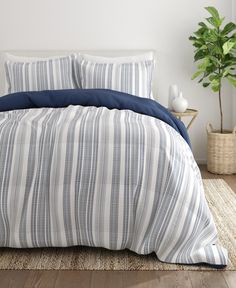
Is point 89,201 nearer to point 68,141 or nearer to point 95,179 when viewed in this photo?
point 95,179

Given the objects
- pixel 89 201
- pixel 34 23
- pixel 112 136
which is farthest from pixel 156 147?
pixel 34 23

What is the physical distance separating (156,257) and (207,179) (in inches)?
72.3

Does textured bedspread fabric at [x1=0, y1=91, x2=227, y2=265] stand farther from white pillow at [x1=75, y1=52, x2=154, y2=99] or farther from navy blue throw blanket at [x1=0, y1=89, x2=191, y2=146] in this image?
white pillow at [x1=75, y1=52, x2=154, y2=99]

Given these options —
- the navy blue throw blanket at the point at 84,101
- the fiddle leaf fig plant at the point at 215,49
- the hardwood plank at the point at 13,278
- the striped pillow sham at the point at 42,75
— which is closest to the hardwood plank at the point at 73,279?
the hardwood plank at the point at 13,278

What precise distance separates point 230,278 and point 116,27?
9.96ft

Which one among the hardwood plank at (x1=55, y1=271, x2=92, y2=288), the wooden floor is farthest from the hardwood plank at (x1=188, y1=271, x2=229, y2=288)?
the hardwood plank at (x1=55, y1=271, x2=92, y2=288)

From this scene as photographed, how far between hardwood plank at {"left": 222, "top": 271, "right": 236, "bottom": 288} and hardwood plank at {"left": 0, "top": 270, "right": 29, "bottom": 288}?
940mm

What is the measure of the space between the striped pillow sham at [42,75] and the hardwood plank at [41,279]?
84.5 inches

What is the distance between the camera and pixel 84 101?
3.35 metres

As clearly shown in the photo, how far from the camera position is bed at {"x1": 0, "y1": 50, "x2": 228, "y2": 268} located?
102 inches

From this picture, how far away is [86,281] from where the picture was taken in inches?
94.3

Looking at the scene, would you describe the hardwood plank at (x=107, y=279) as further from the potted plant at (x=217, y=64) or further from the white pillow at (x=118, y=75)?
the potted plant at (x=217, y=64)

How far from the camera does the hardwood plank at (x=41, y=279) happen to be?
7.72ft

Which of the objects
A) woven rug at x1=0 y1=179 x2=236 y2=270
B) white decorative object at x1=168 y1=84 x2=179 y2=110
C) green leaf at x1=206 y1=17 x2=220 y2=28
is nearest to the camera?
woven rug at x1=0 y1=179 x2=236 y2=270
